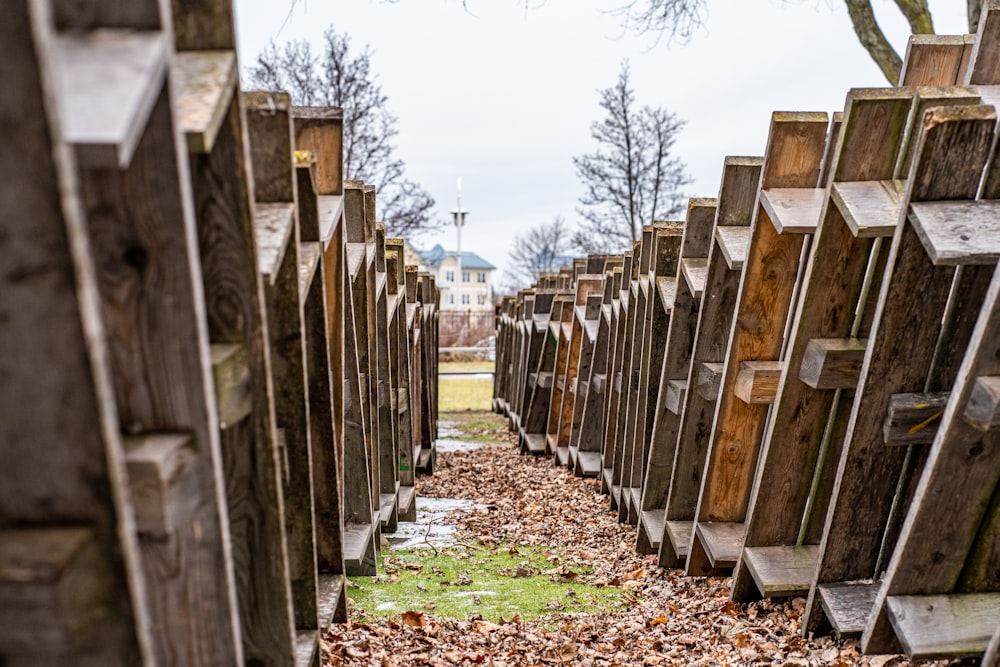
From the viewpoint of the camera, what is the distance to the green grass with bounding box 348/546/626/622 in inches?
165

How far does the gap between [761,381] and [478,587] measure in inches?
84.8

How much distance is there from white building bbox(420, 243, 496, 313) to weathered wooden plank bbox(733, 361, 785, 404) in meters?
83.7

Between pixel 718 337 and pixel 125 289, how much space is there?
3.31 meters

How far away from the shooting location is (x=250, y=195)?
73.9 inches

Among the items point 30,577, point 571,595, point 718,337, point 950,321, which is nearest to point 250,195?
point 30,577

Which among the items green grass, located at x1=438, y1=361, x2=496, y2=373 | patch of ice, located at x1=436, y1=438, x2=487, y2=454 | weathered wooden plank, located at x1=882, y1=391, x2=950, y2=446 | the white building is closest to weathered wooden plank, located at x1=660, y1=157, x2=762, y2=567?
weathered wooden plank, located at x1=882, y1=391, x2=950, y2=446

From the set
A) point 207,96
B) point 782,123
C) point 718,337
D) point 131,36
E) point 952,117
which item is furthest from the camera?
point 718,337

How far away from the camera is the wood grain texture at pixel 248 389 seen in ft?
6.03

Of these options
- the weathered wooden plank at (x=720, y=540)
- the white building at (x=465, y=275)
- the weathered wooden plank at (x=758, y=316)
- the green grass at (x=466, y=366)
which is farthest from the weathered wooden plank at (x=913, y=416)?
the white building at (x=465, y=275)

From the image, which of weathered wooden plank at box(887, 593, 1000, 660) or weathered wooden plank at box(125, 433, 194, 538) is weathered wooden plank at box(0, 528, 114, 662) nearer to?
weathered wooden plank at box(125, 433, 194, 538)

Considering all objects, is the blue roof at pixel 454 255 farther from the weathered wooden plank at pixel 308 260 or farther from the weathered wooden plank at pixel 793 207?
the weathered wooden plank at pixel 308 260

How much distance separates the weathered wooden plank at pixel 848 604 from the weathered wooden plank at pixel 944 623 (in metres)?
0.22

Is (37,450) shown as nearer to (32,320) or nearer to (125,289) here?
(32,320)

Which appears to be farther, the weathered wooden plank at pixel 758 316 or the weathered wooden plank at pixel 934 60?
the weathered wooden plank at pixel 934 60
